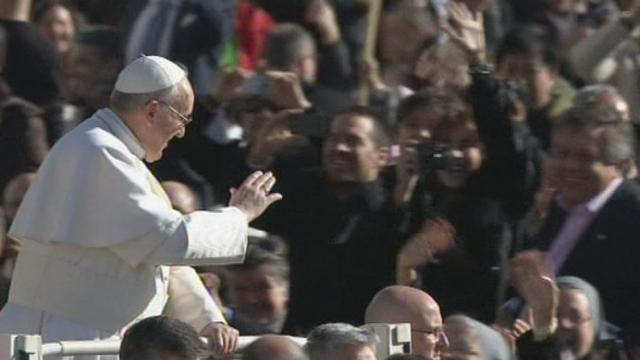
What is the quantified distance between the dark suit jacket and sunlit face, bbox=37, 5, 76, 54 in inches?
135

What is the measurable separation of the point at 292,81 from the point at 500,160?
69.0 inches

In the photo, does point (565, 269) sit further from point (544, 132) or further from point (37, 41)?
point (37, 41)

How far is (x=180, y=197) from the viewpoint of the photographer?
8.45 meters

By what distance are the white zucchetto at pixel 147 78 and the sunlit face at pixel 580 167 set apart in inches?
90.5

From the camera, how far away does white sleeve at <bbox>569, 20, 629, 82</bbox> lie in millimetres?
10625

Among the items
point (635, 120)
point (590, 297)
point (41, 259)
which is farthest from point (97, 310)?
point (635, 120)

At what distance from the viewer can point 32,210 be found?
6594 mm

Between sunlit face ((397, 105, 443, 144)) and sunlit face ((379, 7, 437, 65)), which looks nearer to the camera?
sunlit face ((397, 105, 443, 144))

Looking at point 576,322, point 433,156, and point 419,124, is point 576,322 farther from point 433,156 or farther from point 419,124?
point 419,124

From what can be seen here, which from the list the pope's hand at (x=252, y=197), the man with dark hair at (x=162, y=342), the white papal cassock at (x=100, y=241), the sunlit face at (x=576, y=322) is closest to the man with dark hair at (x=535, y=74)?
the sunlit face at (x=576, y=322)

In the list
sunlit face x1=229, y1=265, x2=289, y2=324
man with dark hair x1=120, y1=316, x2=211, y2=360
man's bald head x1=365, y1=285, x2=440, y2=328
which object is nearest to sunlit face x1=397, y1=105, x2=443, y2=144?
sunlit face x1=229, y1=265, x2=289, y2=324

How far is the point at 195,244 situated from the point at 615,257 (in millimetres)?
2332

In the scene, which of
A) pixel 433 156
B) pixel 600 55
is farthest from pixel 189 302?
A: pixel 600 55

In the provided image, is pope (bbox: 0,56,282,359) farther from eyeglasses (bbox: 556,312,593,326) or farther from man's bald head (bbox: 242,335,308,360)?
eyeglasses (bbox: 556,312,593,326)
